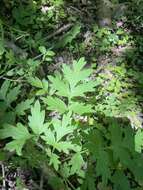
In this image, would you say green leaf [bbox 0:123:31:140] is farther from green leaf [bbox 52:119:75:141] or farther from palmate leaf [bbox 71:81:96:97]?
palmate leaf [bbox 71:81:96:97]

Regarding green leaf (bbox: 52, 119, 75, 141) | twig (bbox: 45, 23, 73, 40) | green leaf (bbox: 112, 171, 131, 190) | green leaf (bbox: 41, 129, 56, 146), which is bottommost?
green leaf (bbox: 112, 171, 131, 190)

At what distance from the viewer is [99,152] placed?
2.55 meters

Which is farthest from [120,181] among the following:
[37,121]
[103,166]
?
[37,121]

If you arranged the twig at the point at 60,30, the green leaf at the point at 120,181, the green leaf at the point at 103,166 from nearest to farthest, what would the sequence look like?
the green leaf at the point at 103,166
the green leaf at the point at 120,181
the twig at the point at 60,30

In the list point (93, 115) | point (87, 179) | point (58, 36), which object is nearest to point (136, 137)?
point (87, 179)

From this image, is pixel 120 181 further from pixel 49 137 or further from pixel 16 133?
pixel 16 133

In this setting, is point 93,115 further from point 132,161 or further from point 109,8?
point 109,8

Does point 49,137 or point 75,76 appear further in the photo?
point 75,76

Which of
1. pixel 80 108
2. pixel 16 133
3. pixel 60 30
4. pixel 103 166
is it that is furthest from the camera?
pixel 60 30

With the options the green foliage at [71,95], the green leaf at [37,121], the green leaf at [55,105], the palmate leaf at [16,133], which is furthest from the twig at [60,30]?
the palmate leaf at [16,133]

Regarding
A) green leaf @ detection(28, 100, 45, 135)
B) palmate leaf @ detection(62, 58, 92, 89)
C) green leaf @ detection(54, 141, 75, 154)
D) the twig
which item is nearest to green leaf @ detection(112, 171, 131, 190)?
green leaf @ detection(54, 141, 75, 154)

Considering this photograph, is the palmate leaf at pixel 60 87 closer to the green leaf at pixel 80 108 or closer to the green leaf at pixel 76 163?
the green leaf at pixel 80 108

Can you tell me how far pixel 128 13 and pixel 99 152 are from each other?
8.46 ft

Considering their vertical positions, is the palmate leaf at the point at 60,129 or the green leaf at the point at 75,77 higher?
the green leaf at the point at 75,77
